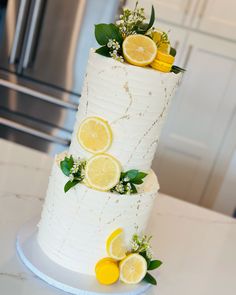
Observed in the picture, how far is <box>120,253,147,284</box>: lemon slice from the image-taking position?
2.98 ft

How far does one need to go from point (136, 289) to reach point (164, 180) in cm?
170

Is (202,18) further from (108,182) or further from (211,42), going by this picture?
(108,182)

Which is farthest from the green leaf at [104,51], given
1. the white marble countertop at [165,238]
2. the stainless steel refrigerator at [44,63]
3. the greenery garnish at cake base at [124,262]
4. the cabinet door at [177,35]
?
the cabinet door at [177,35]

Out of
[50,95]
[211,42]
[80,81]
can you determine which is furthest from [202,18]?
[50,95]

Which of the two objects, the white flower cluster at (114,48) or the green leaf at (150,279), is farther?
the green leaf at (150,279)

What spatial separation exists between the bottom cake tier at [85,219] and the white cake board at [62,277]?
2 centimetres

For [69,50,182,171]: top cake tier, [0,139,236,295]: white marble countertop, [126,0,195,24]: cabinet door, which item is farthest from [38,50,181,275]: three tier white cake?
[126,0,195,24]: cabinet door

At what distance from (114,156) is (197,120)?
1677 mm

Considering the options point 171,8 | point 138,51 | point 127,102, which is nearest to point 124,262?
point 127,102

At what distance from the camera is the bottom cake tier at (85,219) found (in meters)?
0.87

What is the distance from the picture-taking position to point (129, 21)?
84 centimetres

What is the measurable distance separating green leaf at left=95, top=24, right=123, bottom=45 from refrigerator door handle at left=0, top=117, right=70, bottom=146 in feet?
5.30

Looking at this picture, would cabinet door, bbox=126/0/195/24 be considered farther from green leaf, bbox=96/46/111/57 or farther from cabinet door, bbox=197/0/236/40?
green leaf, bbox=96/46/111/57

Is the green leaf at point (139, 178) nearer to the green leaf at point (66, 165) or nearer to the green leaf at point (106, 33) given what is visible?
the green leaf at point (66, 165)
